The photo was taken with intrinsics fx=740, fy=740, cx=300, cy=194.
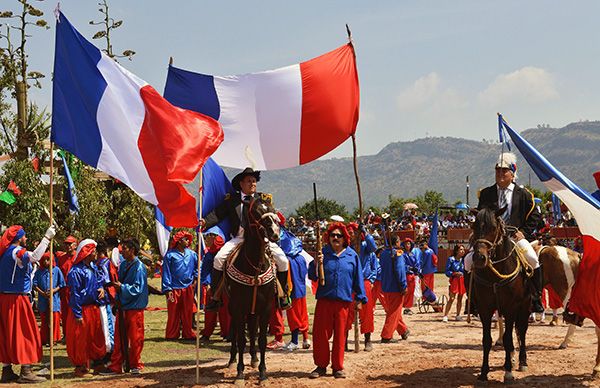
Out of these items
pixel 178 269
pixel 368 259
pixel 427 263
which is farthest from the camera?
pixel 427 263

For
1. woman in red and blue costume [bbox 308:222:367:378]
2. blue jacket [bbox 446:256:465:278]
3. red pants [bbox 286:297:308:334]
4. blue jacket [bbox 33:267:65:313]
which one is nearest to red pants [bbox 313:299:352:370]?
woman in red and blue costume [bbox 308:222:367:378]

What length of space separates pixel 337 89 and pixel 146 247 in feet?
73.3

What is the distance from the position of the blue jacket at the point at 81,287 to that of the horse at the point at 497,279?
621 centimetres

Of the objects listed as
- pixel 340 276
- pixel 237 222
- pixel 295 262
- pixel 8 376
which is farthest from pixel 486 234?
pixel 8 376

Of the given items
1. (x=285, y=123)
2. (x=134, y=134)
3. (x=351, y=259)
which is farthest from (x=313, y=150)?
(x=134, y=134)

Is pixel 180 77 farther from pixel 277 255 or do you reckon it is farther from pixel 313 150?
pixel 277 255

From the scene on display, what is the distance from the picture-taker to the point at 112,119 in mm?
11406

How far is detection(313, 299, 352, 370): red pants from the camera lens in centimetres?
1184

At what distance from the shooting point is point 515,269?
11305 millimetres

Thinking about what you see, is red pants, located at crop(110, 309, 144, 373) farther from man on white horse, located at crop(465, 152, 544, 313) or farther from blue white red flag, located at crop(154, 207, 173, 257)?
man on white horse, located at crop(465, 152, 544, 313)

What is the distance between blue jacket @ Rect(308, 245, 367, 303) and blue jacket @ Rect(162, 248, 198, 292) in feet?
17.5

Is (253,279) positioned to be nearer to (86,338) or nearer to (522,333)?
(86,338)

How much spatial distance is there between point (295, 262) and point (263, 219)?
4.41 meters

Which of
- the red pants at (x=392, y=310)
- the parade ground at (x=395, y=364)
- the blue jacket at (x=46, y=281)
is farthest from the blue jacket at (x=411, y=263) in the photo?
the blue jacket at (x=46, y=281)
